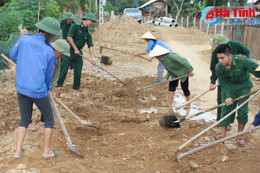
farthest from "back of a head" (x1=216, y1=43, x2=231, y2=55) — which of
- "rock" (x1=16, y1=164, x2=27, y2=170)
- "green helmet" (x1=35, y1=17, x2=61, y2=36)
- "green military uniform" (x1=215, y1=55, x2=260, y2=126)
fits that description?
"rock" (x1=16, y1=164, x2=27, y2=170)

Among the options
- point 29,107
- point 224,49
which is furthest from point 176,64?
point 29,107

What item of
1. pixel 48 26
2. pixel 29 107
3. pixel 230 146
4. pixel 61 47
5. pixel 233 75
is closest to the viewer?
pixel 48 26

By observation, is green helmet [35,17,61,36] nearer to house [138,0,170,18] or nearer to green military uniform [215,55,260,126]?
green military uniform [215,55,260,126]

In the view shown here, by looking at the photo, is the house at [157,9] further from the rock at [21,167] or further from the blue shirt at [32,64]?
the rock at [21,167]

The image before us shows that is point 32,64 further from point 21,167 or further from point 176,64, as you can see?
point 176,64

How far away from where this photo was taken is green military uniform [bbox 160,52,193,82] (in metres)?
4.96

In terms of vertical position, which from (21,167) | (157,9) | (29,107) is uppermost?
(157,9)

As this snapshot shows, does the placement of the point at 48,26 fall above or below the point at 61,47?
above

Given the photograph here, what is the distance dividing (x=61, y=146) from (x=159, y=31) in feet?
55.1

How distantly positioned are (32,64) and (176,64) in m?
3.09

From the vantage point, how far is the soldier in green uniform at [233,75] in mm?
3365

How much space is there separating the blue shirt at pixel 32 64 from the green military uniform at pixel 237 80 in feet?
8.03

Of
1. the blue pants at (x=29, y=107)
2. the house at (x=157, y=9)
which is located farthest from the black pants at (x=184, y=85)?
the house at (x=157, y=9)

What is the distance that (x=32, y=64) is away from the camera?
277 cm
